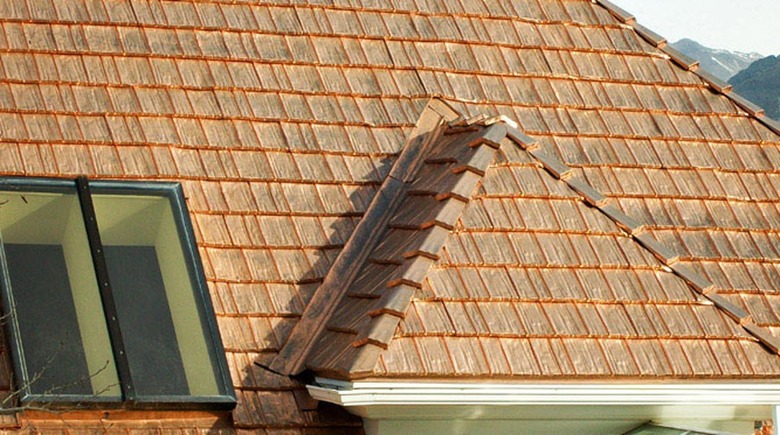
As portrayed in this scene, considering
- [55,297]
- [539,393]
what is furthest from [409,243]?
[55,297]

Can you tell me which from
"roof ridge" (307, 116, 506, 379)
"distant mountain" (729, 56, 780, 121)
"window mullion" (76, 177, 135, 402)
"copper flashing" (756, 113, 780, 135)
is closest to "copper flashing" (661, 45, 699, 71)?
"copper flashing" (756, 113, 780, 135)

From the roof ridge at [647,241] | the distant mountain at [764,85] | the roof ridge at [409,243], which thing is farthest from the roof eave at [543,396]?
the distant mountain at [764,85]

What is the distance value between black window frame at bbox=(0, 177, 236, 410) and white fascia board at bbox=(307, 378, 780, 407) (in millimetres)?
644

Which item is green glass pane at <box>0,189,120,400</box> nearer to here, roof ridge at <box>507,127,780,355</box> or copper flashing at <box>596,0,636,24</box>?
roof ridge at <box>507,127,780,355</box>

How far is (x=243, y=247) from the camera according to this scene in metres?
9.50

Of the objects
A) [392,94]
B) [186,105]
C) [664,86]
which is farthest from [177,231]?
[664,86]

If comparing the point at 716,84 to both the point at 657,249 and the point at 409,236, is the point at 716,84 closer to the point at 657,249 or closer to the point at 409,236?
the point at 657,249

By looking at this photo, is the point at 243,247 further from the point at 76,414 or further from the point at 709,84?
the point at 709,84

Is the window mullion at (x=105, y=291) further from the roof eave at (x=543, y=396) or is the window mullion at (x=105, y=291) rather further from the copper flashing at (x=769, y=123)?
the copper flashing at (x=769, y=123)

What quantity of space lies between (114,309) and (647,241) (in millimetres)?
3429

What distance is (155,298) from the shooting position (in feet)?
29.4

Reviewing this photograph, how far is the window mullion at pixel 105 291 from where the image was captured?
837cm

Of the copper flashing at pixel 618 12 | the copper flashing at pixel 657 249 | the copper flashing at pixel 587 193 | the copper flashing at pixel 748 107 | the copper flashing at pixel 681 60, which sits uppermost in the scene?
the copper flashing at pixel 618 12

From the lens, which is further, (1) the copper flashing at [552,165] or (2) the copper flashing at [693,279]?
(1) the copper flashing at [552,165]
